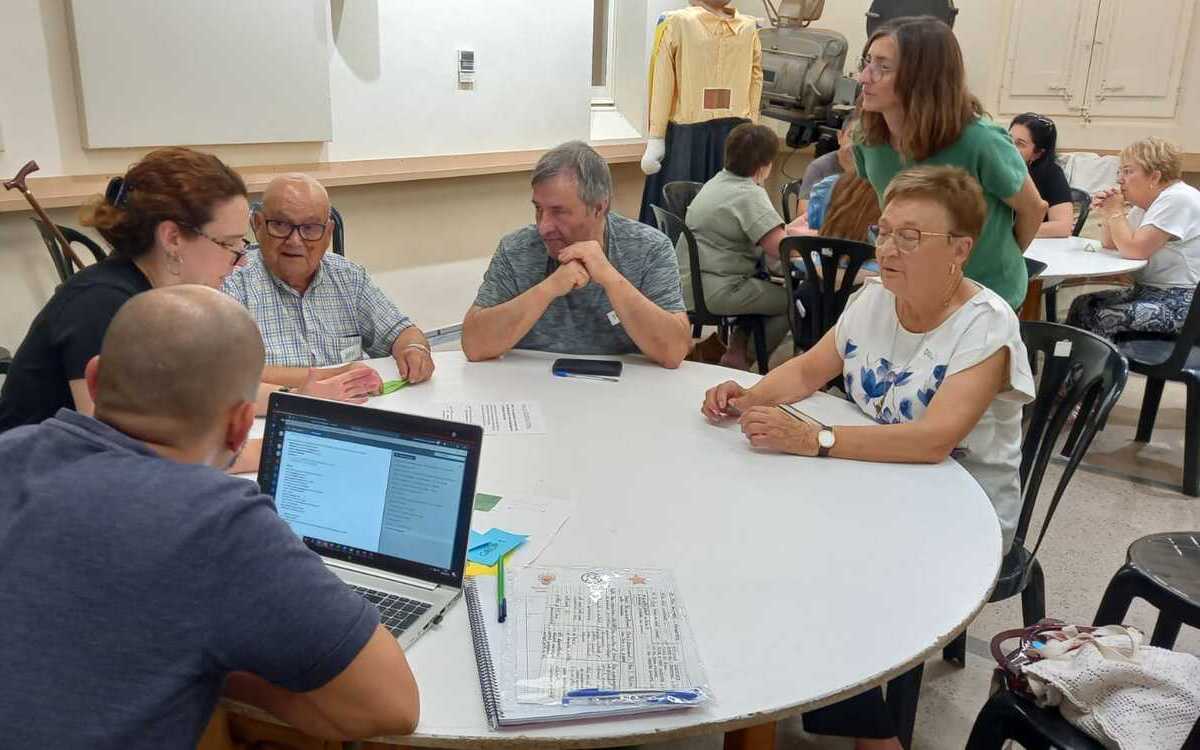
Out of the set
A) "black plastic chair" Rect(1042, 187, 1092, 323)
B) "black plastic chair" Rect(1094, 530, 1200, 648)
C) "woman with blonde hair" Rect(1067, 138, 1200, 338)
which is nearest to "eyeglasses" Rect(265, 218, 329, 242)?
"black plastic chair" Rect(1094, 530, 1200, 648)

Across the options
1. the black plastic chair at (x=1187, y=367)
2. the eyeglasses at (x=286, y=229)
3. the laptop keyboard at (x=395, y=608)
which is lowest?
the black plastic chair at (x=1187, y=367)

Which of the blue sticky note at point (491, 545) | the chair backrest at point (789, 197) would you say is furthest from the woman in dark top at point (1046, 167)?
the blue sticky note at point (491, 545)

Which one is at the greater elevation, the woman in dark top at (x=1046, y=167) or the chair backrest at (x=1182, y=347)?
the woman in dark top at (x=1046, y=167)

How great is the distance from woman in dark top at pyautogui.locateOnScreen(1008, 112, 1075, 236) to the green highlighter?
3.43 metres

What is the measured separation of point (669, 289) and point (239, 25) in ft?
8.31

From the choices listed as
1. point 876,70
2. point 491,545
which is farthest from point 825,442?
point 876,70

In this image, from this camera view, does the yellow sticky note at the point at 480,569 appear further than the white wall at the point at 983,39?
No

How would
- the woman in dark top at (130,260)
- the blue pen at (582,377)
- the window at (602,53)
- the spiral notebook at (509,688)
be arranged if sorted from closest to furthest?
the spiral notebook at (509,688) < the woman in dark top at (130,260) < the blue pen at (582,377) < the window at (602,53)

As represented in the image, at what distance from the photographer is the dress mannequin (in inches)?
205

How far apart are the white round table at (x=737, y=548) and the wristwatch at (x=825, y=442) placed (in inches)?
0.7

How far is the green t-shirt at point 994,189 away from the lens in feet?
7.93

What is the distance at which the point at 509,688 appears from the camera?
1032 millimetres

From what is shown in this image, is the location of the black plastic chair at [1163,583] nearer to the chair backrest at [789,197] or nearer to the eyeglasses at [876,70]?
the eyeglasses at [876,70]

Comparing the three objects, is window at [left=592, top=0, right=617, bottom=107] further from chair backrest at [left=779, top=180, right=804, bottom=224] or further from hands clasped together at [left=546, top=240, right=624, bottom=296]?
hands clasped together at [left=546, top=240, right=624, bottom=296]
